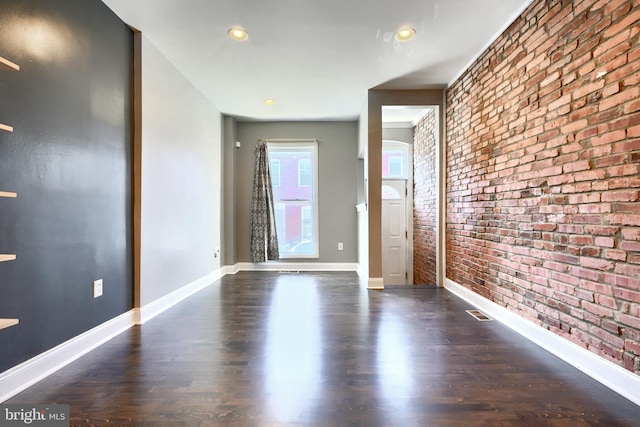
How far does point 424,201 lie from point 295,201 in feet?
6.73

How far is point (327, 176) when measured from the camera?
4863 mm

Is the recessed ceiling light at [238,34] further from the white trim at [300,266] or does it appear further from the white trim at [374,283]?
the white trim at [300,266]

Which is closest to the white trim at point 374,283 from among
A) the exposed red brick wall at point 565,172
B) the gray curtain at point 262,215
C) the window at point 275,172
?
the exposed red brick wall at point 565,172

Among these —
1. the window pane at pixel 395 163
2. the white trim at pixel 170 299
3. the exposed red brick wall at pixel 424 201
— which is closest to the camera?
the white trim at pixel 170 299

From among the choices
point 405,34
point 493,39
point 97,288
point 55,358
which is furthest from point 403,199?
point 55,358

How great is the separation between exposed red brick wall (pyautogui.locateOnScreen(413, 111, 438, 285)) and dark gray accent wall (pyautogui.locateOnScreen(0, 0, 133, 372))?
344 centimetres

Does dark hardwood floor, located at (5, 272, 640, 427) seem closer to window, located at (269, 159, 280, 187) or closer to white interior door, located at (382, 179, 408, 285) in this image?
white interior door, located at (382, 179, 408, 285)

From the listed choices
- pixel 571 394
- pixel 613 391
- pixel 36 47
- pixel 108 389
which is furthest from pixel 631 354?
pixel 36 47

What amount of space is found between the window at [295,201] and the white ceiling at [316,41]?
4.10ft

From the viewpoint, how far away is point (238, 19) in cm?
228

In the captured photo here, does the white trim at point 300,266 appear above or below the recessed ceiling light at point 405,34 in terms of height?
below

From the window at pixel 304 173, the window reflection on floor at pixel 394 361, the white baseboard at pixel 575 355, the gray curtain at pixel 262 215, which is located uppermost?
the window at pixel 304 173

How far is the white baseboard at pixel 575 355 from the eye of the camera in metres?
1.46

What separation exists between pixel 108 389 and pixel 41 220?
1025mm
